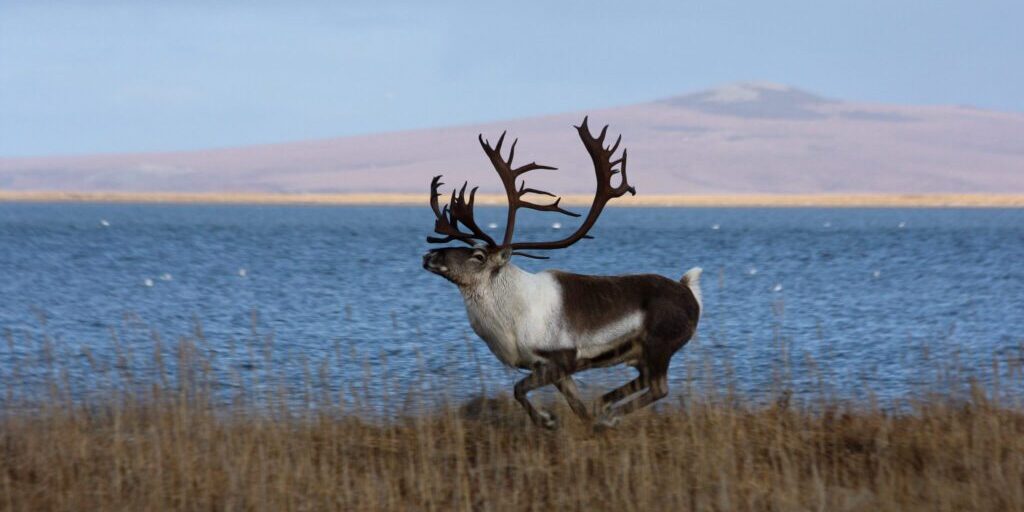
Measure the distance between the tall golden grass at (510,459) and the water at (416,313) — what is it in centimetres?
86

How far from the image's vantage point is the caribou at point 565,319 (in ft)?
32.6

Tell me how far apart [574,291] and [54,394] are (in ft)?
14.4

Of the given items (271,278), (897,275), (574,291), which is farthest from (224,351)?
(897,275)

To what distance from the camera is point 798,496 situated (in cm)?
817

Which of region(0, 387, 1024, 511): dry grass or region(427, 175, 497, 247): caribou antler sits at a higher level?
region(427, 175, 497, 247): caribou antler

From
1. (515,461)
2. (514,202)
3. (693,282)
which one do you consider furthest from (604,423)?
(514,202)

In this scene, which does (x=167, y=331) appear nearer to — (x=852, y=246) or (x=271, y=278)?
(x=271, y=278)

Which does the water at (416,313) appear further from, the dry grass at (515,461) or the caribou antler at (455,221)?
the caribou antler at (455,221)

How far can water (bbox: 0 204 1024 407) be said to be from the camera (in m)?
15.2

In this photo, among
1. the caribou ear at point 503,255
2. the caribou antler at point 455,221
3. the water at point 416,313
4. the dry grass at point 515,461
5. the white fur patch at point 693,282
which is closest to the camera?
the dry grass at point 515,461

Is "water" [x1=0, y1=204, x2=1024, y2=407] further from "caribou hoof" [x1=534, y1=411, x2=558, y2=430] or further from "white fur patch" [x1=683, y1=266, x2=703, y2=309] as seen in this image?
"caribou hoof" [x1=534, y1=411, x2=558, y2=430]

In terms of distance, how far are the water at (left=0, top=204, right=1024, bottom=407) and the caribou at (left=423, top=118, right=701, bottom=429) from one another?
142cm

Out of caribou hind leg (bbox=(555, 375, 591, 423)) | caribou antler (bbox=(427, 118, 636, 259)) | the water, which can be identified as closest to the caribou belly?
caribou hind leg (bbox=(555, 375, 591, 423))

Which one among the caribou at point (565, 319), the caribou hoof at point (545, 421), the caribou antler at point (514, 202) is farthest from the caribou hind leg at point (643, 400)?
the caribou antler at point (514, 202)
